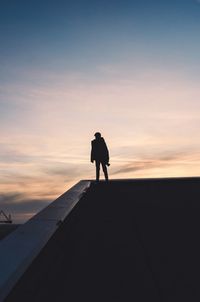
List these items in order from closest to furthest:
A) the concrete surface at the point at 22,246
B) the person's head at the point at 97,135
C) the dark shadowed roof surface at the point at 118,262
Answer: the concrete surface at the point at 22,246, the dark shadowed roof surface at the point at 118,262, the person's head at the point at 97,135

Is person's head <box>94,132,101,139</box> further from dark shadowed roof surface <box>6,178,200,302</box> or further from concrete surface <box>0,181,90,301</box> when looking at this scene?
concrete surface <box>0,181,90,301</box>

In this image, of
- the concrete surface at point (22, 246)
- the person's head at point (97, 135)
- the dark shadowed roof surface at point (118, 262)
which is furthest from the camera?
the person's head at point (97, 135)

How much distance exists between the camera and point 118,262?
4.73 metres

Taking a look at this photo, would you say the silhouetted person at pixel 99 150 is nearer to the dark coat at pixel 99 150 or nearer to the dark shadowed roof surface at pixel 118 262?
the dark coat at pixel 99 150

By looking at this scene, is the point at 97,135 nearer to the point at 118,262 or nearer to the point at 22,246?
the point at 118,262

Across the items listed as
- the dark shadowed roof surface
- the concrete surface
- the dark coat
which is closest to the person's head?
the dark coat

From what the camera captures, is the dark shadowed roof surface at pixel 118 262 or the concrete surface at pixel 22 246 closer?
the concrete surface at pixel 22 246

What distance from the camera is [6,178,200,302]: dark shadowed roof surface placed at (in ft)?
12.2

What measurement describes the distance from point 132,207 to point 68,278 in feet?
18.3

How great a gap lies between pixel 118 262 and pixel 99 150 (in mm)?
12179

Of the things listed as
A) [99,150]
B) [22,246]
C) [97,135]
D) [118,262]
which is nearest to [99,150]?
[99,150]

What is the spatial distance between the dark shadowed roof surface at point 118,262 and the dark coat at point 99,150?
8.90 metres

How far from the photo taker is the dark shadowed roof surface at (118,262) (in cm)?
372

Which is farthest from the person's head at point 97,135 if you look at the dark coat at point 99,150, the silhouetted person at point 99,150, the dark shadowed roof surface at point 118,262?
the dark shadowed roof surface at point 118,262
